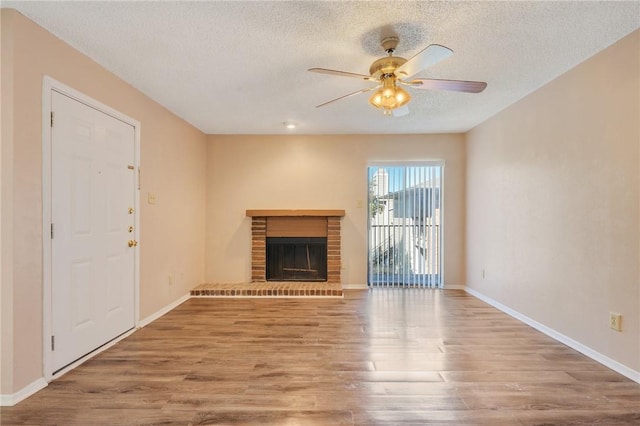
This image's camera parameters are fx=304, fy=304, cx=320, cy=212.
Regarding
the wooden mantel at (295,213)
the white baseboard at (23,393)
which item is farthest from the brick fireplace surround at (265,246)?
the white baseboard at (23,393)

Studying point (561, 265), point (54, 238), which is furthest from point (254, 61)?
point (561, 265)

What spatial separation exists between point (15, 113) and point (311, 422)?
99.4 inches

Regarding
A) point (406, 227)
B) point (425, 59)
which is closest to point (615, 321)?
point (425, 59)

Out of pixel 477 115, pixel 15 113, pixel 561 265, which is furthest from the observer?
pixel 477 115

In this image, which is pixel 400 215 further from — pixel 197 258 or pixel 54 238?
pixel 54 238

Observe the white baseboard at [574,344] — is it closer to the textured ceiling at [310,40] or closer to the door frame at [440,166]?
the door frame at [440,166]

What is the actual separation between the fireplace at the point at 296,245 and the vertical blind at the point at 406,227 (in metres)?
0.63

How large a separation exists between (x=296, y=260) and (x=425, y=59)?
3.61 meters

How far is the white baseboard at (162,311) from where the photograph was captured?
3154mm

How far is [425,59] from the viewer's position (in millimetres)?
1868

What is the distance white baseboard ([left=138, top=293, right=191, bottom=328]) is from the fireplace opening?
127 centimetres

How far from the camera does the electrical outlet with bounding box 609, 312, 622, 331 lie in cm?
221

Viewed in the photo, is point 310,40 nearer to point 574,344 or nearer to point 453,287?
point 574,344

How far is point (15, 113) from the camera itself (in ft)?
6.03
